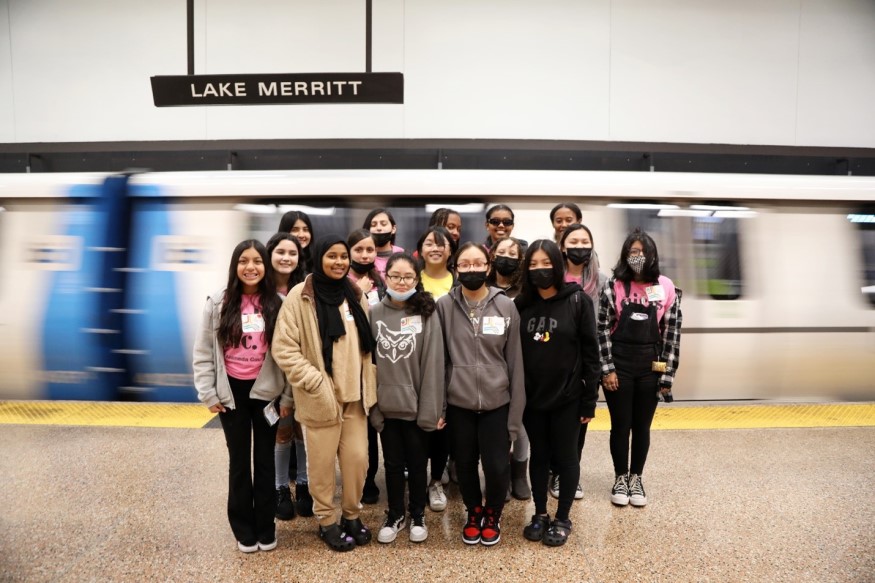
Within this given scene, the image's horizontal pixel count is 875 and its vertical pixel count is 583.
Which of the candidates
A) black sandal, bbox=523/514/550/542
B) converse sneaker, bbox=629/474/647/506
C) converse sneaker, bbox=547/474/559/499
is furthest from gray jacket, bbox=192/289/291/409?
converse sneaker, bbox=629/474/647/506

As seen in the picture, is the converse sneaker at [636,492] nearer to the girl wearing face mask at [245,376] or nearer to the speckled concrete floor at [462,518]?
the speckled concrete floor at [462,518]

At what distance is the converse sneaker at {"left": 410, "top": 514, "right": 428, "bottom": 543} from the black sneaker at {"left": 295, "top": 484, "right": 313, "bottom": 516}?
0.69 m

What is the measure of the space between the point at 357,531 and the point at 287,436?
70 cm

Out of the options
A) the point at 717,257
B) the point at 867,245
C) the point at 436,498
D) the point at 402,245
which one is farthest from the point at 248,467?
the point at 867,245

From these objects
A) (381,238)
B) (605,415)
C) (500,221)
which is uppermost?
(500,221)

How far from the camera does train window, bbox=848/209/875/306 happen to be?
454 centimetres

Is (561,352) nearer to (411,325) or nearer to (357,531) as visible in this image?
(411,325)

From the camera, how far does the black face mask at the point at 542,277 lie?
2.53m

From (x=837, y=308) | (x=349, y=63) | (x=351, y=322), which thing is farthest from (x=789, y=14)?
(x=351, y=322)

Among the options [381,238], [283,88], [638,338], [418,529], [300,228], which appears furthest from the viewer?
[283,88]

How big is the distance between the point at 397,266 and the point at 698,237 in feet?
10.6

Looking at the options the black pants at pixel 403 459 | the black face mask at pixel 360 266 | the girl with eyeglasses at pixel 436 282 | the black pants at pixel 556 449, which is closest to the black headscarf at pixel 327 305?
the black face mask at pixel 360 266

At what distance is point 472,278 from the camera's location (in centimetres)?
253

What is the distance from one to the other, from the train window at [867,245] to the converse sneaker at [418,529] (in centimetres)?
461
